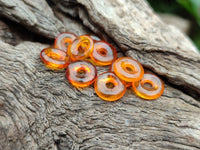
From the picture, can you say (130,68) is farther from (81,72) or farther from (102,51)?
(81,72)

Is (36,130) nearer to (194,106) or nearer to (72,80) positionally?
(72,80)

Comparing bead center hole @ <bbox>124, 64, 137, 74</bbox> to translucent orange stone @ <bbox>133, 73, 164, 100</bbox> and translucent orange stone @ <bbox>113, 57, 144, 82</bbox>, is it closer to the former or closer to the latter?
translucent orange stone @ <bbox>113, 57, 144, 82</bbox>

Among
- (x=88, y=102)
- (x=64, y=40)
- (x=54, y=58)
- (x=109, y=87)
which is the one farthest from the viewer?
(x=64, y=40)

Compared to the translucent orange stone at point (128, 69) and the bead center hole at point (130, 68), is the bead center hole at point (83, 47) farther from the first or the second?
the bead center hole at point (130, 68)

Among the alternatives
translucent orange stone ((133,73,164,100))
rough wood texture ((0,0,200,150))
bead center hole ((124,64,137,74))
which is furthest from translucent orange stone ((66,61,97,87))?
translucent orange stone ((133,73,164,100))

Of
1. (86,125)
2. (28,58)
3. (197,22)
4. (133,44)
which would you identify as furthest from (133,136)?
(197,22)

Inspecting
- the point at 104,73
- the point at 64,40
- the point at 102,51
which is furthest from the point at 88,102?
the point at 64,40
